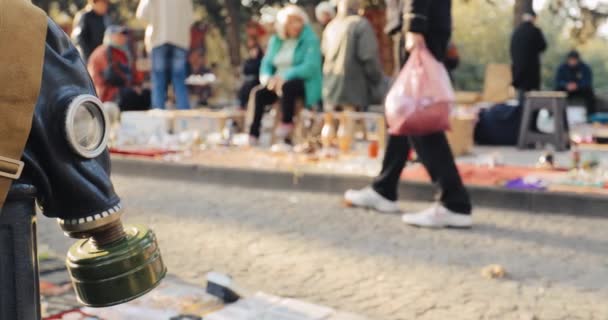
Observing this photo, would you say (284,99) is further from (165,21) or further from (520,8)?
(520,8)

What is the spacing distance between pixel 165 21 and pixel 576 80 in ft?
32.1

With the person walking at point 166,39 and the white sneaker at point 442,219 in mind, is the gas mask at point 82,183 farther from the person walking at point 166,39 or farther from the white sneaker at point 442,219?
the person walking at point 166,39

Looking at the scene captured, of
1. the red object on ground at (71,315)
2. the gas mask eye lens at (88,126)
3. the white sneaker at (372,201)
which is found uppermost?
the gas mask eye lens at (88,126)

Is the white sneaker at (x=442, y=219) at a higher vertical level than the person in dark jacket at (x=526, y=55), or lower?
lower

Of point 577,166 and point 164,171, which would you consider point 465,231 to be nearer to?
point 577,166

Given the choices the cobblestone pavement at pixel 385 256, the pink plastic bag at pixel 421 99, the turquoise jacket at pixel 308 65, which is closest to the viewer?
the cobblestone pavement at pixel 385 256

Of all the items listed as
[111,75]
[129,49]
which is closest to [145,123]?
[111,75]

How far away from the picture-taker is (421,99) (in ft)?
16.2

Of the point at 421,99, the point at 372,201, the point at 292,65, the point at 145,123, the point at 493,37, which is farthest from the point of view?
the point at 493,37

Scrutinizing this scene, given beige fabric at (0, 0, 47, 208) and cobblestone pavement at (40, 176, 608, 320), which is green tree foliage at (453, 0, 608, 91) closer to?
cobblestone pavement at (40, 176, 608, 320)

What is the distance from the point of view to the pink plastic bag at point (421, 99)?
4918 millimetres

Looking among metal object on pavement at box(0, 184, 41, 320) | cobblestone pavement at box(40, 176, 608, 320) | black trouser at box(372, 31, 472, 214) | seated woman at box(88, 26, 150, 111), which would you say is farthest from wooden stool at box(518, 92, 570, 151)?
metal object on pavement at box(0, 184, 41, 320)

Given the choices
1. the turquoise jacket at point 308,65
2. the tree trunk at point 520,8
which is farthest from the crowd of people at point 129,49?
the tree trunk at point 520,8

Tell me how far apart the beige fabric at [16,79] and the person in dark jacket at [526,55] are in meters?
10.4
